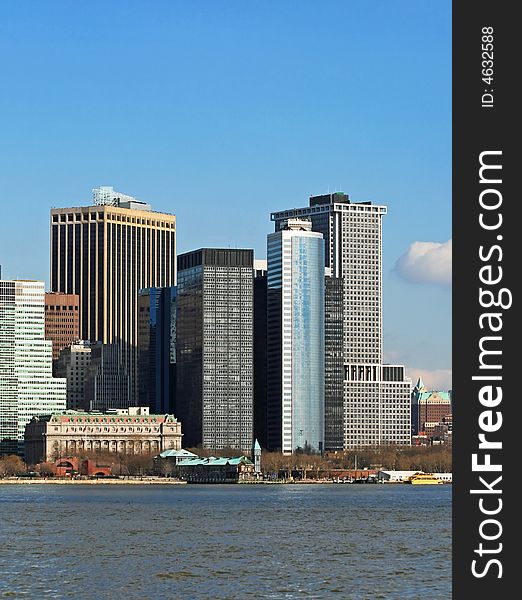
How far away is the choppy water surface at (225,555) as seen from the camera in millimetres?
59219

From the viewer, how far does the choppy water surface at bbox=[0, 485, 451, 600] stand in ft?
194

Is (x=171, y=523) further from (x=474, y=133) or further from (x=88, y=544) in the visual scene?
(x=474, y=133)

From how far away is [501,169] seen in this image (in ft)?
91.7

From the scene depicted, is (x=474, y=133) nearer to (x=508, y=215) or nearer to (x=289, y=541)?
(x=508, y=215)

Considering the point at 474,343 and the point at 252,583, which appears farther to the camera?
the point at 252,583

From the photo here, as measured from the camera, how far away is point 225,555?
76562 millimetres

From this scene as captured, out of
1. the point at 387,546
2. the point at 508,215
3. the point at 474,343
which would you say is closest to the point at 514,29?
the point at 508,215

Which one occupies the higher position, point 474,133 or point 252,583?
point 474,133

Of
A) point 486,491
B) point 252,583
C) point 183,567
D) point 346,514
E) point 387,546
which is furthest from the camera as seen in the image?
point 346,514

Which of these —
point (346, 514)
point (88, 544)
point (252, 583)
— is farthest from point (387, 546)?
point (346, 514)

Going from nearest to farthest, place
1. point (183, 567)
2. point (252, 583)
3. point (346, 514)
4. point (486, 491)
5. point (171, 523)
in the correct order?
point (486, 491)
point (252, 583)
point (183, 567)
point (171, 523)
point (346, 514)

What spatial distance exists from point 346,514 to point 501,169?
346ft

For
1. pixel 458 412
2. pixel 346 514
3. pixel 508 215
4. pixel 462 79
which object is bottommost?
pixel 346 514

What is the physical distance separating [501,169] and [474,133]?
2.67ft
